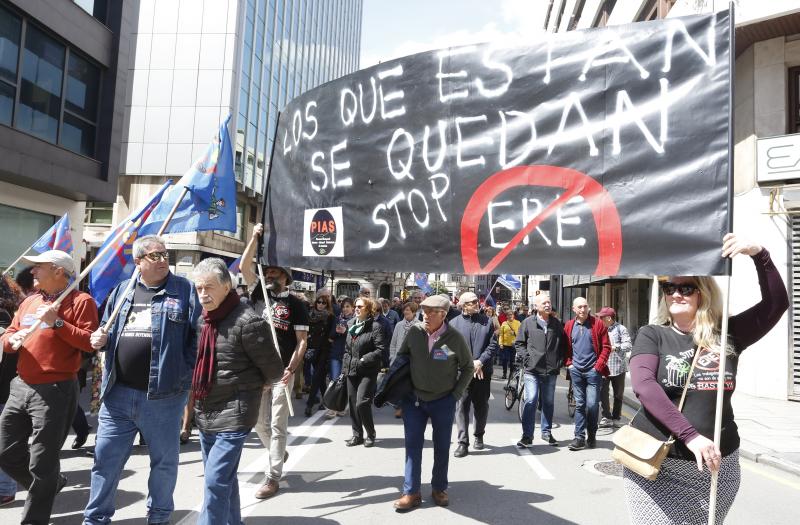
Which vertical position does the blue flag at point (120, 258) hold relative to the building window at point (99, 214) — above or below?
below

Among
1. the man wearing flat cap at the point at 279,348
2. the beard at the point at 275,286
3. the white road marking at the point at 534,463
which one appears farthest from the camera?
the white road marking at the point at 534,463

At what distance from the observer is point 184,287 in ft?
12.5

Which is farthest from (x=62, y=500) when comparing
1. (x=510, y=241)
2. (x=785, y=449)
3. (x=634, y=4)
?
(x=634, y=4)

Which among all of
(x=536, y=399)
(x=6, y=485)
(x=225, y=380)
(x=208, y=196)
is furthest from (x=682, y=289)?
(x=6, y=485)

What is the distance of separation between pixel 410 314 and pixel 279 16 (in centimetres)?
3017

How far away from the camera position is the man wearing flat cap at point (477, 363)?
267 inches

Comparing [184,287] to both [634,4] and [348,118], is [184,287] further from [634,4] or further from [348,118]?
[634,4]

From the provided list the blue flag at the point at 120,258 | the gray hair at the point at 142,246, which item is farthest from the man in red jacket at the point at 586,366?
the gray hair at the point at 142,246

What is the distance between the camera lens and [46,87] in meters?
13.4

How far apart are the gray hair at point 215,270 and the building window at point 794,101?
1302 centimetres

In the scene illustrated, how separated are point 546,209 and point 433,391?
2315 millimetres

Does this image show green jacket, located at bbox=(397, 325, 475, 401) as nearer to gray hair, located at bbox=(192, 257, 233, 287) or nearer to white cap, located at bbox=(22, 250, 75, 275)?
gray hair, located at bbox=(192, 257, 233, 287)

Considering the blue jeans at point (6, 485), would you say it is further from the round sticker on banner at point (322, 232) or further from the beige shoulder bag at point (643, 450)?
the beige shoulder bag at point (643, 450)

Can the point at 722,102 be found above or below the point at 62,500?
above
